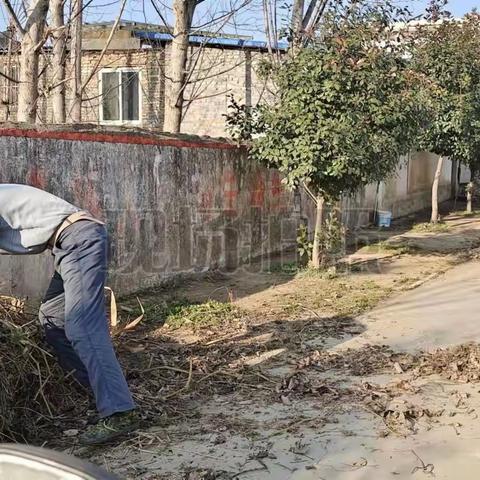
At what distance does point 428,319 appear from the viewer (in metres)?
7.04

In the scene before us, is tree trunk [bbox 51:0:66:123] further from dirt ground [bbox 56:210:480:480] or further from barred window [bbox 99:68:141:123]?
dirt ground [bbox 56:210:480:480]

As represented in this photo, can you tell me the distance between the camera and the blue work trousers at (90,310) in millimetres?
4059

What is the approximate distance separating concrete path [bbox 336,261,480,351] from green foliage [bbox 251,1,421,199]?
5.79 ft

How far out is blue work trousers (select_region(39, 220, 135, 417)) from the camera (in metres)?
4.06

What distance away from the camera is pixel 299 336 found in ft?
20.9

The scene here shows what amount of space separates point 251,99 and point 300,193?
523 centimetres

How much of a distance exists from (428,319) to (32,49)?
572cm

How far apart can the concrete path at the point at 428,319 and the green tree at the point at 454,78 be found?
5588 mm

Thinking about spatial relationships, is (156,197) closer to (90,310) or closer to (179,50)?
(179,50)

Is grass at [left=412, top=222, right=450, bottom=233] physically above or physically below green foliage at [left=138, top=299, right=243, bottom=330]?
above

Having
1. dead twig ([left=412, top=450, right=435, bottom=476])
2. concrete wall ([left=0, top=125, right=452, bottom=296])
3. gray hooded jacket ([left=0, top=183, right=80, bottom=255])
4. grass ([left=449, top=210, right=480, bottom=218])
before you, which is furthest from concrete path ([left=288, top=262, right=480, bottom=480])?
grass ([left=449, top=210, right=480, bottom=218])

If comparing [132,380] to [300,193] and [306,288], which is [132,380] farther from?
[300,193]

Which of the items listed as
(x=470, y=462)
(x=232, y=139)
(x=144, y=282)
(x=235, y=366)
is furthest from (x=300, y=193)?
(x=470, y=462)

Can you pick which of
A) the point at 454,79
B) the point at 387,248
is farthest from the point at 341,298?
the point at 454,79
